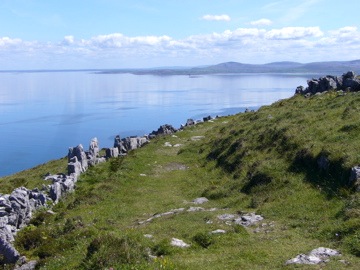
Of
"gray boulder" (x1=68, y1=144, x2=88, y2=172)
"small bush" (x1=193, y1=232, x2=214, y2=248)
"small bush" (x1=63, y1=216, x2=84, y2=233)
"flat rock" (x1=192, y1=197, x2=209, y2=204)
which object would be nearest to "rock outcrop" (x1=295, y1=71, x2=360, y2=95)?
"flat rock" (x1=192, y1=197, x2=209, y2=204)

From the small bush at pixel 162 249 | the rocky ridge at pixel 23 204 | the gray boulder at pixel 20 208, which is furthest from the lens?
the gray boulder at pixel 20 208

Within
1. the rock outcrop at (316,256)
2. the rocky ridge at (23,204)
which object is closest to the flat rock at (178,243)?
the rock outcrop at (316,256)

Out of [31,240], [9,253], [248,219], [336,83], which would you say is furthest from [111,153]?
[336,83]

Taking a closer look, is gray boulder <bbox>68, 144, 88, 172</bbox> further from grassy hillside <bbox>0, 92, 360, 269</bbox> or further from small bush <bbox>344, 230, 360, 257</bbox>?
small bush <bbox>344, 230, 360, 257</bbox>

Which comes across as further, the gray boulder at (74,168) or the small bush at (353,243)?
the gray boulder at (74,168)

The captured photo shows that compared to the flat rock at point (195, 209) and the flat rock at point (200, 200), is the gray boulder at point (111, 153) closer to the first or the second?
the flat rock at point (200, 200)

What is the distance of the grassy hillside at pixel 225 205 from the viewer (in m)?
13.6

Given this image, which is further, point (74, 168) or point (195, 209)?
point (74, 168)

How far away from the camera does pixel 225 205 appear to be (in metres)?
21.9

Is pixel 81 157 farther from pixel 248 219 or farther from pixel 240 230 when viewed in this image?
pixel 240 230

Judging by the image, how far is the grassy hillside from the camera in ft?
44.7

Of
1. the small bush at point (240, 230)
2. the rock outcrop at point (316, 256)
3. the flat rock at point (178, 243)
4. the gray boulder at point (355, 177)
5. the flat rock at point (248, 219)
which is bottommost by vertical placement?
the flat rock at point (178, 243)

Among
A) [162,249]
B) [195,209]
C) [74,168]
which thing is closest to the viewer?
[162,249]

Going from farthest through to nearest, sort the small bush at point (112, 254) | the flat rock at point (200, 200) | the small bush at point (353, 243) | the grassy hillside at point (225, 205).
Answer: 1. the flat rock at point (200, 200)
2. the grassy hillside at point (225, 205)
3. the small bush at point (353, 243)
4. the small bush at point (112, 254)
